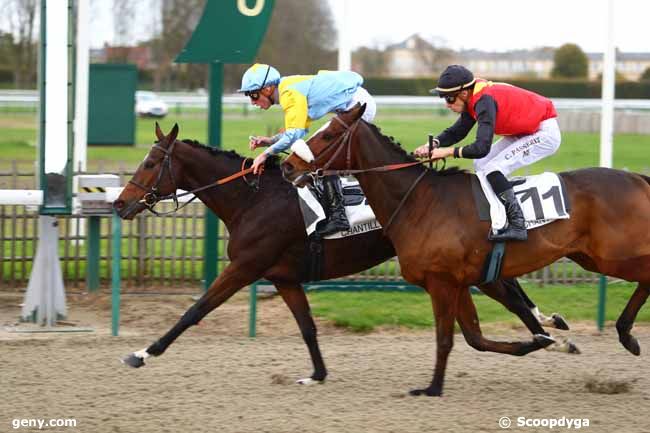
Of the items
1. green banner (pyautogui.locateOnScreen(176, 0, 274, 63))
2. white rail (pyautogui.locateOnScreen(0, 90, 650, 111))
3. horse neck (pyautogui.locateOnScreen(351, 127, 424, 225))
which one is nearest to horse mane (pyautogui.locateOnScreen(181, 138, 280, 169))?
horse neck (pyautogui.locateOnScreen(351, 127, 424, 225))

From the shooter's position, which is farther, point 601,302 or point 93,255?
point 93,255

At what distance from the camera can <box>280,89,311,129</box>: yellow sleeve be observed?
6.87m

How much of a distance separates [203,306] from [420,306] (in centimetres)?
320

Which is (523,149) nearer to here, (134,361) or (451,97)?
(451,97)

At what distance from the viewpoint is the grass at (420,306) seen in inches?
357

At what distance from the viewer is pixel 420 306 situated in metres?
9.52

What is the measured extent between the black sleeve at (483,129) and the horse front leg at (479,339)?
945mm

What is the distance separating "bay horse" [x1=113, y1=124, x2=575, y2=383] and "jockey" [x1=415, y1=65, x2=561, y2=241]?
32.6 inches

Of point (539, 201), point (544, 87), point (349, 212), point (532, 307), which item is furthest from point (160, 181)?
point (544, 87)

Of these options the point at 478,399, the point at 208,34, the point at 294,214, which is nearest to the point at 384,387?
the point at 478,399

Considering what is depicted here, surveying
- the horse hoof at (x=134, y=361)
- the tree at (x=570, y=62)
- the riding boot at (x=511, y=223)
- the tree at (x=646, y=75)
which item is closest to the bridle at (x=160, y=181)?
the horse hoof at (x=134, y=361)

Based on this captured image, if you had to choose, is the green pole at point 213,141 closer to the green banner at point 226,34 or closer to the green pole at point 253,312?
the green banner at point 226,34

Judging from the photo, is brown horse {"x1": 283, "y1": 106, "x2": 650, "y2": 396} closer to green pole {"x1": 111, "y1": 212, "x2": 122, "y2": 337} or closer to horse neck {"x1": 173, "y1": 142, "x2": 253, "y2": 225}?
horse neck {"x1": 173, "y1": 142, "x2": 253, "y2": 225}

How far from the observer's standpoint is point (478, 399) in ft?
21.4
